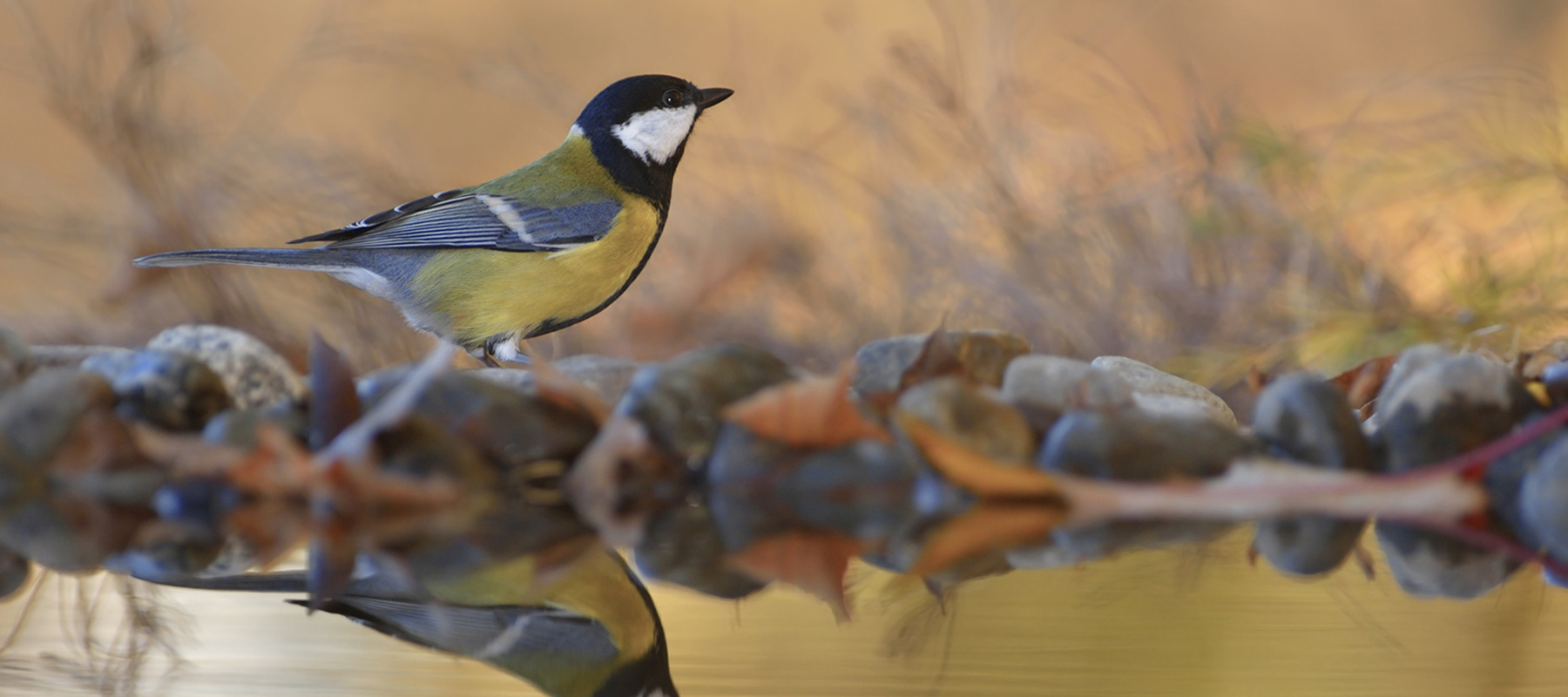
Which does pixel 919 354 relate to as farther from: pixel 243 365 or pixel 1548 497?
pixel 243 365

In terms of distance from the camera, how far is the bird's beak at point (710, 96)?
2131 mm

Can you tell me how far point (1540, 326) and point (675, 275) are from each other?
170 centimetres

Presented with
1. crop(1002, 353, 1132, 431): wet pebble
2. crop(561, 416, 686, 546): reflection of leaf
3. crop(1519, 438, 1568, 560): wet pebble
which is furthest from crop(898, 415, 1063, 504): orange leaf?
crop(1519, 438, 1568, 560): wet pebble

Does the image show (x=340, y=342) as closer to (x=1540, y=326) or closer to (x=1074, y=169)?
(x=1074, y=169)

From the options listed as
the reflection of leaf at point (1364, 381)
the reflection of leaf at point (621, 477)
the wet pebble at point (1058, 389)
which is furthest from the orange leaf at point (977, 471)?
the reflection of leaf at point (1364, 381)

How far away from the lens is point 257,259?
6.54 feet

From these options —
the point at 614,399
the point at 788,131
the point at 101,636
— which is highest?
the point at 101,636

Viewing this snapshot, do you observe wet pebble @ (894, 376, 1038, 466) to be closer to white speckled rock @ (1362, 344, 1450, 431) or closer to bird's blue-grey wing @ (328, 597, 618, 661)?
white speckled rock @ (1362, 344, 1450, 431)

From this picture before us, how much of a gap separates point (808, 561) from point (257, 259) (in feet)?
4.24

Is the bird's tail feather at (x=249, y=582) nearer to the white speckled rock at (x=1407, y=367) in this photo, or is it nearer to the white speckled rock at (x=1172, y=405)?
the white speckled rock at (x=1172, y=405)

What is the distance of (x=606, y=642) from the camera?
2.53 feet

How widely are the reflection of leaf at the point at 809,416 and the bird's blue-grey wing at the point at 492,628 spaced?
1.33ft

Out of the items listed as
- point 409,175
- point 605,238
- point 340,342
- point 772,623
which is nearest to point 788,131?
point 409,175

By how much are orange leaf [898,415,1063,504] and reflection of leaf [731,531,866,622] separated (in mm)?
110
